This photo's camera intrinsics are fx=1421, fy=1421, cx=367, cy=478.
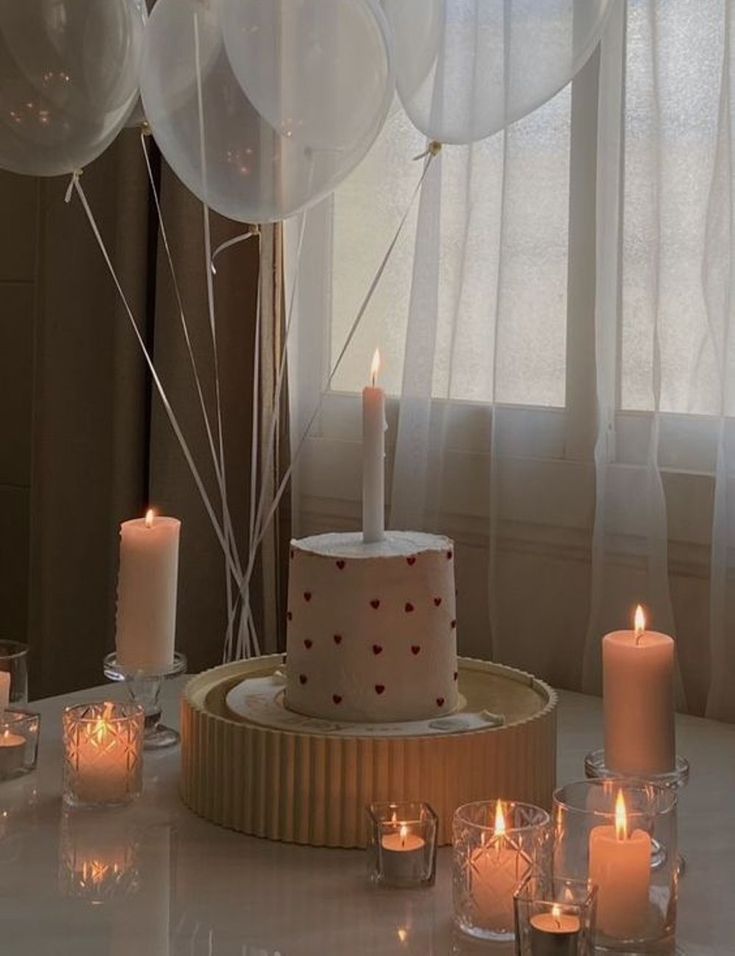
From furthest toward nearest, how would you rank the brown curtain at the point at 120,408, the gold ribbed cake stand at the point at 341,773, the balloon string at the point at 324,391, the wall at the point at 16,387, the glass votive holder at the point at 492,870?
1. the wall at the point at 16,387
2. the brown curtain at the point at 120,408
3. the balloon string at the point at 324,391
4. the gold ribbed cake stand at the point at 341,773
5. the glass votive holder at the point at 492,870

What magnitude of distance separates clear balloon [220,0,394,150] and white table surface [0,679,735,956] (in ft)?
2.09

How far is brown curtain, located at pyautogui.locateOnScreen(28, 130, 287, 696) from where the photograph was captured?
6.68 feet

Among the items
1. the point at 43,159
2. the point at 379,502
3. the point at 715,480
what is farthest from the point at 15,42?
the point at 715,480

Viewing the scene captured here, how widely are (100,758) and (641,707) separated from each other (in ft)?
1.56

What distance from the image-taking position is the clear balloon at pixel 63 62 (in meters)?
1.42

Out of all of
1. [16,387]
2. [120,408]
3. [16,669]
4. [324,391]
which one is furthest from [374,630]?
[16,387]

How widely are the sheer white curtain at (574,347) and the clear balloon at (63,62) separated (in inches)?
18.9

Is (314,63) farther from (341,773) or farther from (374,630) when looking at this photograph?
(341,773)

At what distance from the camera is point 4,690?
141 centimetres

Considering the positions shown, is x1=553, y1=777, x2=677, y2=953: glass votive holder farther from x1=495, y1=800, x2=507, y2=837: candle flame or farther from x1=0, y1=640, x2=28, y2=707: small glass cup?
x1=0, y1=640, x2=28, y2=707: small glass cup

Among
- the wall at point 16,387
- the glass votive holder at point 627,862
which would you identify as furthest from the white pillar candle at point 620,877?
the wall at point 16,387

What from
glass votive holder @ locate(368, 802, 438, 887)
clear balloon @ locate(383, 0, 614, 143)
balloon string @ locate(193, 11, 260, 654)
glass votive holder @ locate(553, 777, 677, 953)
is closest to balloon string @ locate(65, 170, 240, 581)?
balloon string @ locate(193, 11, 260, 654)

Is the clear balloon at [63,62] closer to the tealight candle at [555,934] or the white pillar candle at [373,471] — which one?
the white pillar candle at [373,471]

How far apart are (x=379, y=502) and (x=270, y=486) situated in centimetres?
74
